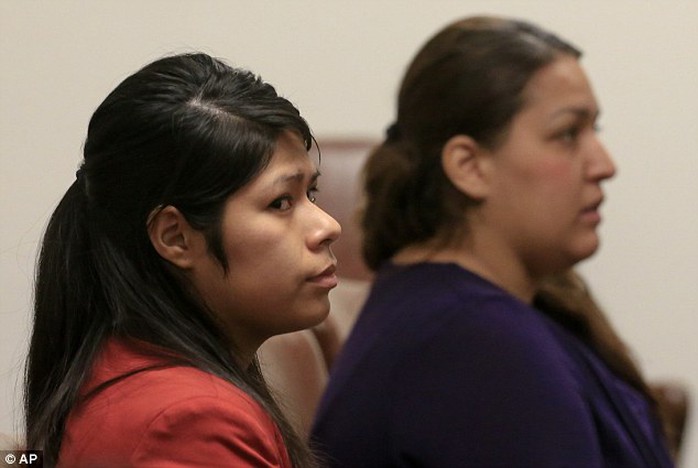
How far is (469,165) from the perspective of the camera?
4.78 feet

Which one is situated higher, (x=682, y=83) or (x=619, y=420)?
(x=682, y=83)

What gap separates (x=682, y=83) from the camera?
247 cm

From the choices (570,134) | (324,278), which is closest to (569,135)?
(570,134)

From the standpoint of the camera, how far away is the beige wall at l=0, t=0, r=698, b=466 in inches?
86.8

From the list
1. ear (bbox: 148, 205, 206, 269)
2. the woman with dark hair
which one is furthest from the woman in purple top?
ear (bbox: 148, 205, 206, 269)

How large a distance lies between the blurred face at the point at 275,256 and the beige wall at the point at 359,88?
3.69 ft

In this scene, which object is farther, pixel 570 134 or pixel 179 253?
pixel 570 134

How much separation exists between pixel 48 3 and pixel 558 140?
110 centimetres

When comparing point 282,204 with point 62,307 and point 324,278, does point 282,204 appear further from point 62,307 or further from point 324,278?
point 62,307

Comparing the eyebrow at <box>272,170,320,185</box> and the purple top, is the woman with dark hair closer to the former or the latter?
the eyebrow at <box>272,170,320,185</box>

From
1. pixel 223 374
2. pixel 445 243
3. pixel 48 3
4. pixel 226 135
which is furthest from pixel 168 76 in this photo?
pixel 48 3

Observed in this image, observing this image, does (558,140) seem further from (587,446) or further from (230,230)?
(230,230)

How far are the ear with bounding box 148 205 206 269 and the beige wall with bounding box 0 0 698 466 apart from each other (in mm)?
1130

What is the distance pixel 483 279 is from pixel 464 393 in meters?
0.16
